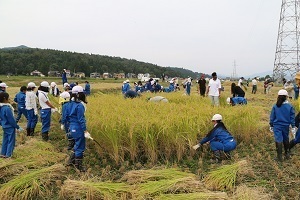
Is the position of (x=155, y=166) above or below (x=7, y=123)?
below

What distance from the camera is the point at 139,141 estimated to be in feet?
17.5

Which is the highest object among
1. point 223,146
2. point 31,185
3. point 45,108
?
point 45,108

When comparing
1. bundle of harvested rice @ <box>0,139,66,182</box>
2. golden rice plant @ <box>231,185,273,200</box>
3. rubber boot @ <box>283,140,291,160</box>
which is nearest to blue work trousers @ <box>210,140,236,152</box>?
rubber boot @ <box>283,140,291,160</box>

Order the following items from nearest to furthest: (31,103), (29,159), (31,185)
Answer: (31,185)
(29,159)
(31,103)

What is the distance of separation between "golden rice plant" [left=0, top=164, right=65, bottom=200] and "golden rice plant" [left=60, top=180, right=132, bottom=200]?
1.31ft

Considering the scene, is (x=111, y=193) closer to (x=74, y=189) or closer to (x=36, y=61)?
(x=74, y=189)

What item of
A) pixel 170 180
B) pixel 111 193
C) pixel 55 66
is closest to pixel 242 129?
pixel 170 180

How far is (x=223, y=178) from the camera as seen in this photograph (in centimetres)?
415

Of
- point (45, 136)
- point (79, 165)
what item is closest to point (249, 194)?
point (79, 165)

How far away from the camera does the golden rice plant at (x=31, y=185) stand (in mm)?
3869

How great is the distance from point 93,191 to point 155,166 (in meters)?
1.38

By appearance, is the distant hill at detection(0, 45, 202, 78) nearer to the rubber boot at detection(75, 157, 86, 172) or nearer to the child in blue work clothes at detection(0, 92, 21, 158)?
the child in blue work clothes at detection(0, 92, 21, 158)

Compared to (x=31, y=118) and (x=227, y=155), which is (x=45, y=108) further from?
(x=227, y=155)

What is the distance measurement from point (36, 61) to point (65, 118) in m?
65.2
